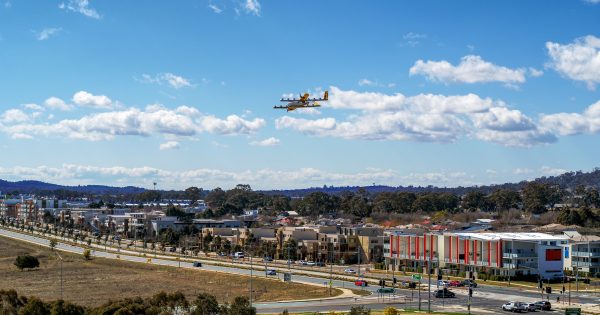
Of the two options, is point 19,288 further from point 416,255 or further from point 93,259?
point 416,255

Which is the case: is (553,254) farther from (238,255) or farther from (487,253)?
(238,255)

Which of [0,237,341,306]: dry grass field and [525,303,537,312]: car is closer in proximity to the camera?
[525,303,537,312]: car

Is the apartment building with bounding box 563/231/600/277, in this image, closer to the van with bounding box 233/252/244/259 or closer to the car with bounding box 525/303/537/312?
the car with bounding box 525/303/537/312

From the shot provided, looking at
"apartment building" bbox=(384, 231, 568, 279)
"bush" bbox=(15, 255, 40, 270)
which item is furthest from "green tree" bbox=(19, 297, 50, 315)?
"bush" bbox=(15, 255, 40, 270)

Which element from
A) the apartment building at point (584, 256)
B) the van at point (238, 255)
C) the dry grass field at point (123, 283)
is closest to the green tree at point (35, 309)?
the dry grass field at point (123, 283)

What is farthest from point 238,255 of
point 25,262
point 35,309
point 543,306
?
point 35,309

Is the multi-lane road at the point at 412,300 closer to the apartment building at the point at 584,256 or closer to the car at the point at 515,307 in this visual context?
the car at the point at 515,307

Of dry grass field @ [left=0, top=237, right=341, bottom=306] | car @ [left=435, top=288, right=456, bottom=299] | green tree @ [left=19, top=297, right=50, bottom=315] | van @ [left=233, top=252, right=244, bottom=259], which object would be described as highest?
green tree @ [left=19, top=297, right=50, bottom=315]

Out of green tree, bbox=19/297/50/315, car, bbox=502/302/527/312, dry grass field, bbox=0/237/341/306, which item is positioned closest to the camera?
green tree, bbox=19/297/50/315

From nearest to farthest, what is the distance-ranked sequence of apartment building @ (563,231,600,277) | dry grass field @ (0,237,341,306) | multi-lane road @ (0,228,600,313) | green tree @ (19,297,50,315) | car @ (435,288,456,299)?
green tree @ (19,297,50,315)
multi-lane road @ (0,228,600,313)
car @ (435,288,456,299)
dry grass field @ (0,237,341,306)
apartment building @ (563,231,600,277)
